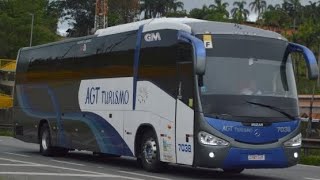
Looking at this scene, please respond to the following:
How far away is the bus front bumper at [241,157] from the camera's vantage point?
1318 centimetres

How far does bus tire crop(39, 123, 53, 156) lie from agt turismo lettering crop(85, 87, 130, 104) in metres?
3.19

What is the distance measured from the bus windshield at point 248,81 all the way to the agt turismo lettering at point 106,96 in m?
3.24

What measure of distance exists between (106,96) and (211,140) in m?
4.74

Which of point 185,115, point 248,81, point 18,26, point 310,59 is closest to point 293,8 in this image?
point 18,26

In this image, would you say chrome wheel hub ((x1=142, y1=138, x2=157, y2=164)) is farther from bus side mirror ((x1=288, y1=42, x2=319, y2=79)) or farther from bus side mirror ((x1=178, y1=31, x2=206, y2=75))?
bus side mirror ((x1=288, y1=42, x2=319, y2=79))

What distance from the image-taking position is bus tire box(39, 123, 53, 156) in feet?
68.6

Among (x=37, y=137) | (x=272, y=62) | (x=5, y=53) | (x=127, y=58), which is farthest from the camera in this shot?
(x=5, y=53)

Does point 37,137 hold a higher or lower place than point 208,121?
lower

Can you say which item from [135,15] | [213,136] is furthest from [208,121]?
[135,15]

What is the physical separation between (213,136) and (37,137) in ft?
31.9

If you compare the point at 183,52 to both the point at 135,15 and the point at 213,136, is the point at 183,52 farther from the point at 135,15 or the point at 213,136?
the point at 135,15

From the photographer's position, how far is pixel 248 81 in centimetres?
1371

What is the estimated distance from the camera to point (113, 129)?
55.2ft

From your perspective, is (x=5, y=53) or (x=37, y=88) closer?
(x=37, y=88)
